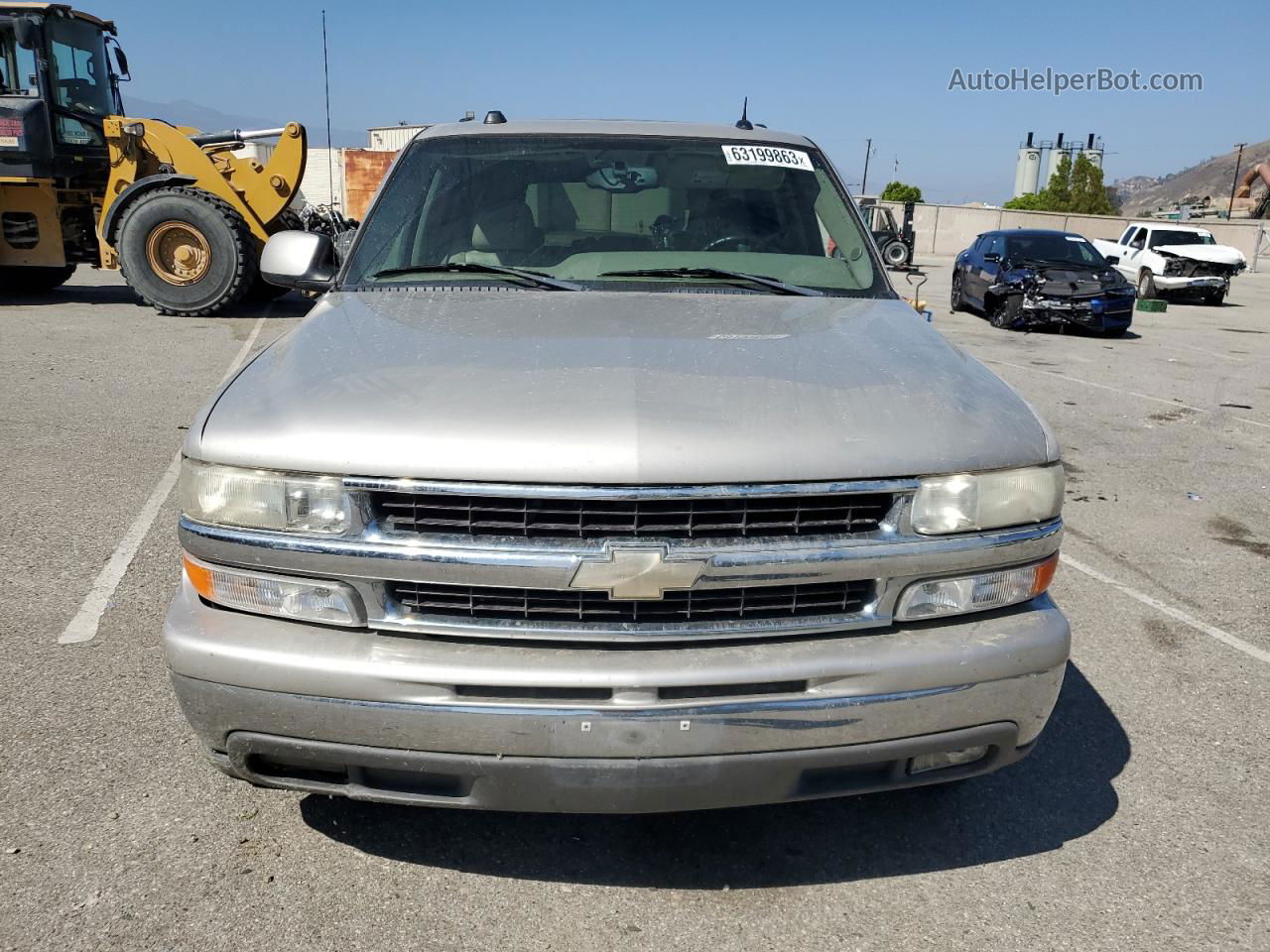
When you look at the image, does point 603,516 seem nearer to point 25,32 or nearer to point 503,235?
point 503,235

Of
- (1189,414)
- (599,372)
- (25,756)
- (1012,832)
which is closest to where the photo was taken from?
(599,372)

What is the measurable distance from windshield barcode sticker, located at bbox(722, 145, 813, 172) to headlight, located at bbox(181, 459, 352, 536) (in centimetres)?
223

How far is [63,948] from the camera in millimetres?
2219

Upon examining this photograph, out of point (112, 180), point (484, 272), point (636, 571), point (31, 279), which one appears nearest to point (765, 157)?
point (484, 272)

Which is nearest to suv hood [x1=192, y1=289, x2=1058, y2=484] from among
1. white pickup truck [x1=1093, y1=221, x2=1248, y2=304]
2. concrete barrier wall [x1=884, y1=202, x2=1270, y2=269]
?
white pickup truck [x1=1093, y1=221, x2=1248, y2=304]

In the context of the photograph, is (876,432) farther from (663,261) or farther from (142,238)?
(142,238)

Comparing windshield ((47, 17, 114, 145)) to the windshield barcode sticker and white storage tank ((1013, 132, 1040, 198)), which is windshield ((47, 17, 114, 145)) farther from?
white storage tank ((1013, 132, 1040, 198))

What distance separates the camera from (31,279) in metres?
15.1

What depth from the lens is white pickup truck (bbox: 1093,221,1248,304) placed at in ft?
69.6

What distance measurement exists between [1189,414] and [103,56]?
1351cm

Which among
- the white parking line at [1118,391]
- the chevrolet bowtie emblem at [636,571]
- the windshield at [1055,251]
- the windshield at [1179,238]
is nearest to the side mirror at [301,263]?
the chevrolet bowtie emblem at [636,571]

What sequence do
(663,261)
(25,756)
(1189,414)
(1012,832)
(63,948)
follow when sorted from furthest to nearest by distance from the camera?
(1189,414), (663,261), (25,756), (1012,832), (63,948)

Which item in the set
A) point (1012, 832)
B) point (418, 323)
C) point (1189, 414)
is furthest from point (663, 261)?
point (1189, 414)

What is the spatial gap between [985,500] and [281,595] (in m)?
1.56
